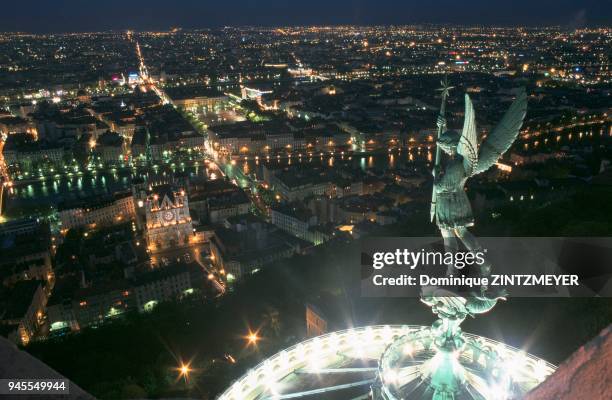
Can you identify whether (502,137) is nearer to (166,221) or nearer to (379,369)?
(379,369)

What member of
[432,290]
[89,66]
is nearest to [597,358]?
[432,290]

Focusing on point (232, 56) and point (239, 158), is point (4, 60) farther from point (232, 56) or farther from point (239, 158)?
point (239, 158)

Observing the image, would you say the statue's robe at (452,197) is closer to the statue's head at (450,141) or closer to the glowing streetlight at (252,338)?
the statue's head at (450,141)

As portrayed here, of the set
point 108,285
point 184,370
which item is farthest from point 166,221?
point 184,370

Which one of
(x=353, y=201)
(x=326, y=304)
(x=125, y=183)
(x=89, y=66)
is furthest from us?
(x=89, y=66)

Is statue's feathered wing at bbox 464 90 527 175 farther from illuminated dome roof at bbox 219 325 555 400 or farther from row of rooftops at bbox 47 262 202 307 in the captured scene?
row of rooftops at bbox 47 262 202 307

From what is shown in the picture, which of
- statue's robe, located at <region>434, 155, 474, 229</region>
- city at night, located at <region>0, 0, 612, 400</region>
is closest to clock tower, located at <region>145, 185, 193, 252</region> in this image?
city at night, located at <region>0, 0, 612, 400</region>

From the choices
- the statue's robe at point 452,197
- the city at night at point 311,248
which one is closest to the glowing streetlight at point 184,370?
→ the city at night at point 311,248
